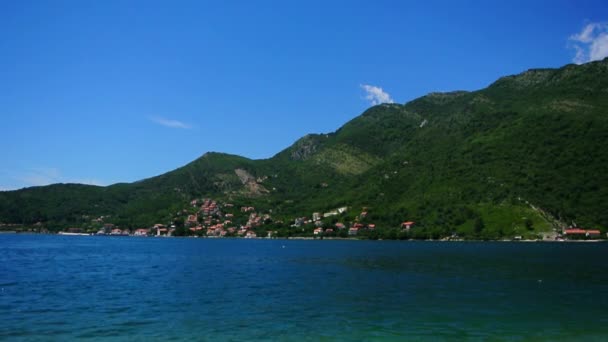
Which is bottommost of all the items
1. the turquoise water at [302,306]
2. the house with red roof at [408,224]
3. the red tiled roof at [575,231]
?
the turquoise water at [302,306]

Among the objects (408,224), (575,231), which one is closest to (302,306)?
(575,231)

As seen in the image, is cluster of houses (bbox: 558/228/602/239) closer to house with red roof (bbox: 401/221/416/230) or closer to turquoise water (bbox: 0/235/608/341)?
house with red roof (bbox: 401/221/416/230)

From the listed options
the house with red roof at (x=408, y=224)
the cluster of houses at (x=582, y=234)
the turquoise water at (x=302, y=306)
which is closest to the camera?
the turquoise water at (x=302, y=306)

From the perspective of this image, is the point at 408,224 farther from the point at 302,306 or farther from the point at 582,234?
the point at 302,306

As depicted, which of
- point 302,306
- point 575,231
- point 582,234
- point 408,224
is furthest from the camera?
point 408,224

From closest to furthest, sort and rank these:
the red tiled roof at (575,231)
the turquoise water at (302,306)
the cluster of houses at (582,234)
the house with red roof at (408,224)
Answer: the turquoise water at (302,306) → the cluster of houses at (582,234) → the red tiled roof at (575,231) → the house with red roof at (408,224)

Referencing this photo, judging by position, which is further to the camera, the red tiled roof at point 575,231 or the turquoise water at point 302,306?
the red tiled roof at point 575,231

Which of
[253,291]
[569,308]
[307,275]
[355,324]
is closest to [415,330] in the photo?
[355,324]

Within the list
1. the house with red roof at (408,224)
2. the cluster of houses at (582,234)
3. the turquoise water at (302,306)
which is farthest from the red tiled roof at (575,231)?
the turquoise water at (302,306)

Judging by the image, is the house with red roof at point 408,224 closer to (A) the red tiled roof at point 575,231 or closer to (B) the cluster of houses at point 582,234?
(B) the cluster of houses at point 582,234

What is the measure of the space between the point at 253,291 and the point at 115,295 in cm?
1196

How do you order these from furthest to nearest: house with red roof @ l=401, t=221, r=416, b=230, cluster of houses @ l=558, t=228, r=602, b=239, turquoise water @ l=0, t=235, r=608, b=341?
house with red roof @ l=401, t=221, r=416, b=230 < cluster of houses @ l=558, t=228, r=602, b=239 < turquoise water @ l=0, t=235, r=608, b=341

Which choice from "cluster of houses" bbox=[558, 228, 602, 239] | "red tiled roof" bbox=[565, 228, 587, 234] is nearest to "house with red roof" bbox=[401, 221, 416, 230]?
"cluster of houses" bbox=[558, 228, 602, 239]

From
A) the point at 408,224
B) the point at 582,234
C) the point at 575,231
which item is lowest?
the point at 582,234
